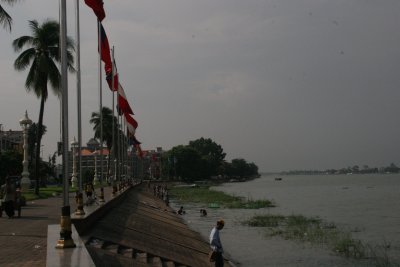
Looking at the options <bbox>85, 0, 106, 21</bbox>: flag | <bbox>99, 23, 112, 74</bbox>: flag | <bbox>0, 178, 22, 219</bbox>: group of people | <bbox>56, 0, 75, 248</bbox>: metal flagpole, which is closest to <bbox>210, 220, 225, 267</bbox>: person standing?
<bbox>56, 0, 75, 248</bbox>: metal flagpole

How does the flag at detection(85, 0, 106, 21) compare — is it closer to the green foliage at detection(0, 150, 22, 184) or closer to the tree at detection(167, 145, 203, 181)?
the green foliage at detection(0, 150, 22, 184)

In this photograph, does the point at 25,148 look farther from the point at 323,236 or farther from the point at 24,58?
the point at 323,236

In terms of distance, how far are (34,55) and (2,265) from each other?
101ft

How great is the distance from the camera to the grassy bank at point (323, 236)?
74.5 ft

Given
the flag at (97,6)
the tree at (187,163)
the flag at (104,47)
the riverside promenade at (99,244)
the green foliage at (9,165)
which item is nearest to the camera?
the riverside promenade at (99,244)

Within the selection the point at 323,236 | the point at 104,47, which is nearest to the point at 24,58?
the point at 104,47

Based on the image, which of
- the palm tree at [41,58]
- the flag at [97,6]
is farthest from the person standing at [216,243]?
the palm tree at [41,58]

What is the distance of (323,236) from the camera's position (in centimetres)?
2856

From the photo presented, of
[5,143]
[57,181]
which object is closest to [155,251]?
[57,181]

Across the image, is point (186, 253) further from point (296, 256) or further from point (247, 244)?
point (247, 244)

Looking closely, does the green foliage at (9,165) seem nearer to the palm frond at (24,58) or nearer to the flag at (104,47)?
the palm frond at (24,58)

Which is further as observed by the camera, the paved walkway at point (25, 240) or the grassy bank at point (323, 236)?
the grassy bank at point (323, 236)

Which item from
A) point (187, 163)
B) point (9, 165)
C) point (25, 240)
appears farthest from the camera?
point (187, 163)

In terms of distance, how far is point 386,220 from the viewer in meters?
40.9
